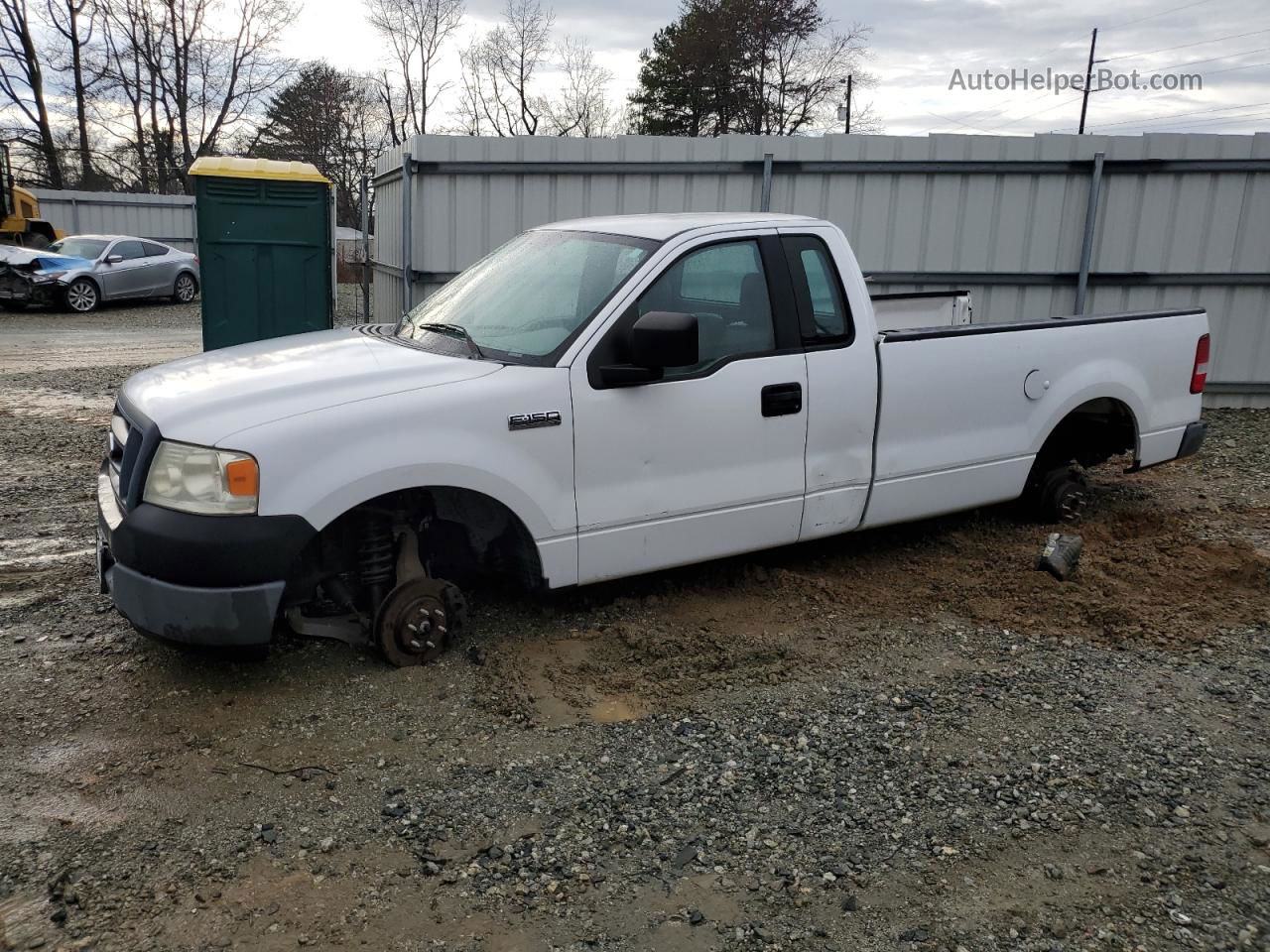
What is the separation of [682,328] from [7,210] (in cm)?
2388

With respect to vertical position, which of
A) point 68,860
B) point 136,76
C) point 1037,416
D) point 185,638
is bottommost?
point 68,860

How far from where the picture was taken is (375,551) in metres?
4.16

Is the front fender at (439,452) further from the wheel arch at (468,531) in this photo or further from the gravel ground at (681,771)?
the gravel ground at (681,771)

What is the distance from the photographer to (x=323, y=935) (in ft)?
9.09

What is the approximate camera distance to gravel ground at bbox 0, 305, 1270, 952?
2.89 m

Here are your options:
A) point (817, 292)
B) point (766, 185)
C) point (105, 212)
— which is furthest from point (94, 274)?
point (817, 292)

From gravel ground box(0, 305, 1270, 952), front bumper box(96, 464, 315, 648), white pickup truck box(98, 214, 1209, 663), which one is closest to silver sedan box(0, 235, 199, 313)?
gravel ground box(0, 305, 1270, 952)

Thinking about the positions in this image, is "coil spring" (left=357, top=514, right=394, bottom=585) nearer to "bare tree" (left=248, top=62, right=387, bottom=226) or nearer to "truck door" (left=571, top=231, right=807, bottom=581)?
"truck door" (left=571, top=231, right=807, bottom=581)

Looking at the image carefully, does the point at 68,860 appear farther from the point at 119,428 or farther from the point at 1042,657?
the point at 1042,657

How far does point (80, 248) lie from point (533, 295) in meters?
19.6

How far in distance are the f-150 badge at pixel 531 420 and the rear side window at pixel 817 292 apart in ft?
4.61

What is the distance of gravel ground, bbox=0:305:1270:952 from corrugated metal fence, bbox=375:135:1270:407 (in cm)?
532

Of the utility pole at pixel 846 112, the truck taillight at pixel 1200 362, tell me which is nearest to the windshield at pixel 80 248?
the truck taillight at pixel 1200 362

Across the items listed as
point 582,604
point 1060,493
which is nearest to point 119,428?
point 582,604
